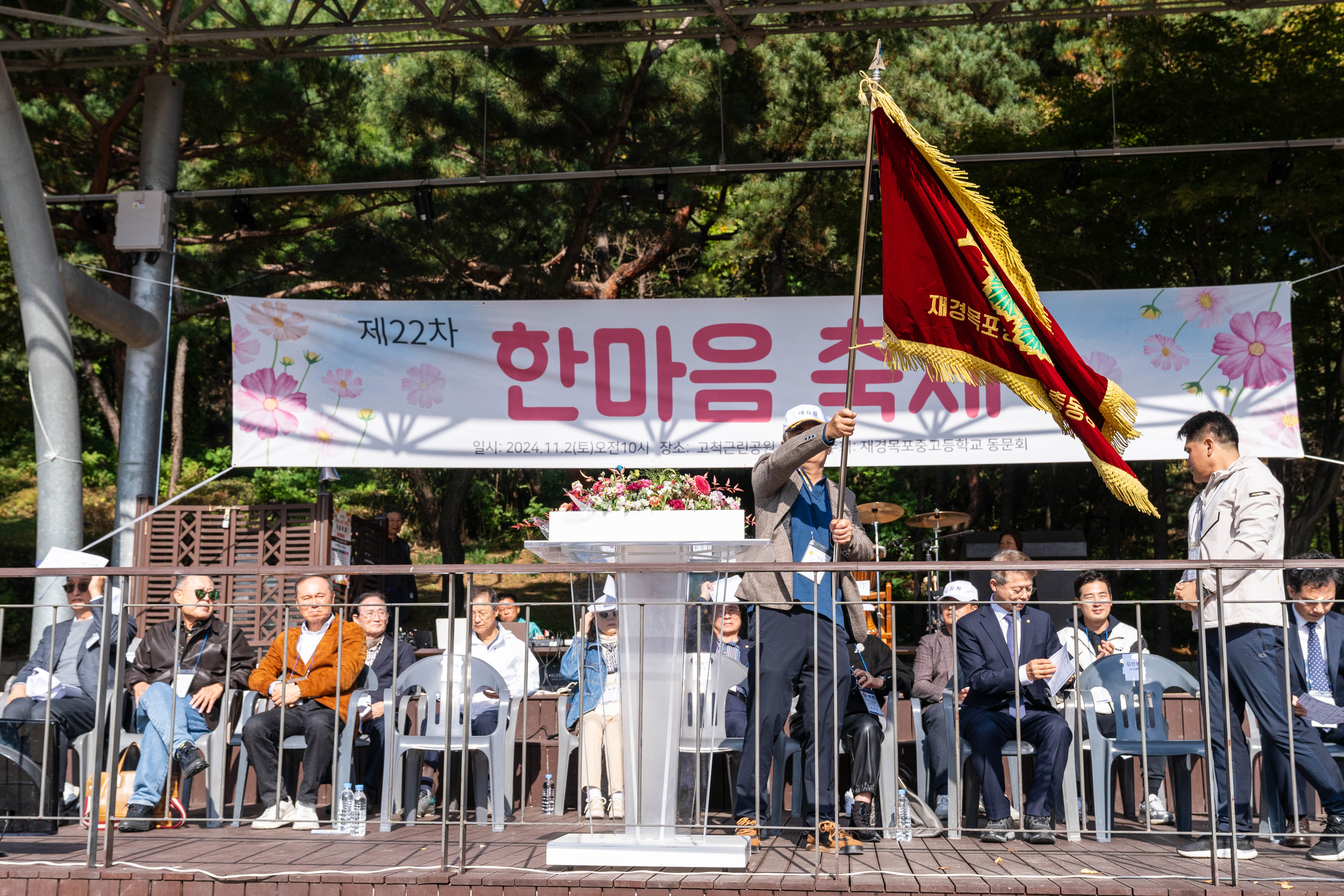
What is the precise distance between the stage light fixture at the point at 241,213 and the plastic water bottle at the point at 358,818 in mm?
5924

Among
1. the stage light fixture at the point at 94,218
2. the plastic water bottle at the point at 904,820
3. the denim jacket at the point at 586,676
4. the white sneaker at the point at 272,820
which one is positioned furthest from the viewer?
the stage light fixture at the point at 94,218

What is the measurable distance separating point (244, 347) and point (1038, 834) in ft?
20.2

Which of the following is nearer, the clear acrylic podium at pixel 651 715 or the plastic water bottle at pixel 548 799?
the clear acrylic podium at pixel 651 715

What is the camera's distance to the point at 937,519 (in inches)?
460

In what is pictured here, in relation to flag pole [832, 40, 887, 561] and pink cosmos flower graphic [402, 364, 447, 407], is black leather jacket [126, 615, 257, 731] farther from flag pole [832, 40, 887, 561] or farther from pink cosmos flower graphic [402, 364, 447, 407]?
flag pole [832, 40, 887, 561]

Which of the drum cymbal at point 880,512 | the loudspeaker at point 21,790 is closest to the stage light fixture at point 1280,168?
the drum cymbal at point 880,512

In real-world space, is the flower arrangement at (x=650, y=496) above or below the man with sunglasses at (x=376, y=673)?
above

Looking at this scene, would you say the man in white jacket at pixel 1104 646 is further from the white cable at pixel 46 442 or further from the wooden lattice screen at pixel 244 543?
the white cable at pixel 46 442

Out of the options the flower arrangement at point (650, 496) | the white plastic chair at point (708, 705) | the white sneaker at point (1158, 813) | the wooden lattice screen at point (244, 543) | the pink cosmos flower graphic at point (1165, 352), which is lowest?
the white sneaker at point (1158, 813)

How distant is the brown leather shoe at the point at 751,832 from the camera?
420cm

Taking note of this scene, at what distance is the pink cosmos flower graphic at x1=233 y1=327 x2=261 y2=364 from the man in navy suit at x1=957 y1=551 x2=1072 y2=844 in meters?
5.38

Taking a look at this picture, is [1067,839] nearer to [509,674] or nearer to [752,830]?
[752,830]

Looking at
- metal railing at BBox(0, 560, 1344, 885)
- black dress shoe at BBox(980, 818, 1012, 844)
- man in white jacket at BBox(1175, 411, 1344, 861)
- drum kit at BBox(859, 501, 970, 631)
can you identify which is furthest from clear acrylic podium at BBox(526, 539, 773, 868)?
drum kit at BBox(859, 501, 970, 631)

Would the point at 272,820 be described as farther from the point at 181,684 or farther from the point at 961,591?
the point at 961,591
